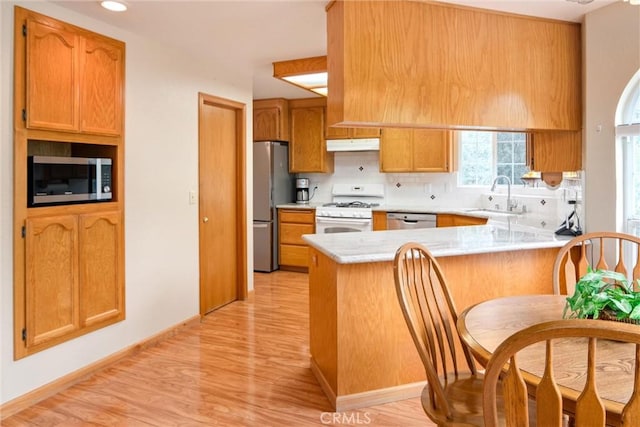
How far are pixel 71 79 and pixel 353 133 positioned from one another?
3.67 meters

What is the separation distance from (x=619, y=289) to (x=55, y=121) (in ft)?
9.48

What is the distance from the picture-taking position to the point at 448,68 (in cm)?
271

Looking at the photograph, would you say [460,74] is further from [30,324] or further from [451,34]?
[30,324]

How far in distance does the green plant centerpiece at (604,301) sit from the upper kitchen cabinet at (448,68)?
1.49 metres

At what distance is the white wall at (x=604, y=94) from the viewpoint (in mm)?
2691

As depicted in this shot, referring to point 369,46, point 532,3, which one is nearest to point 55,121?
point 369,46

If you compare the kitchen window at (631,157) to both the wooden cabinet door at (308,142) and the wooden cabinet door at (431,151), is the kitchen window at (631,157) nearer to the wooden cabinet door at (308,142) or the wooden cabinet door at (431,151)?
the wooden cabinet door at (431,151)

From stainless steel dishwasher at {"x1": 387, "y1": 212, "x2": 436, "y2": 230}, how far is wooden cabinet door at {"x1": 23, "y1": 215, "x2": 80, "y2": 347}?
135 inches

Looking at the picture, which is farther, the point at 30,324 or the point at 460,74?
the point at 460,74

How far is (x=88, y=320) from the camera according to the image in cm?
278

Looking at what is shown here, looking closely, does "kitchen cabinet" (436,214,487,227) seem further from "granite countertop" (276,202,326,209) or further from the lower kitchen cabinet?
the lower kitchen cabinet

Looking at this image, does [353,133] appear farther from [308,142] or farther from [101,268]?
[101,268]

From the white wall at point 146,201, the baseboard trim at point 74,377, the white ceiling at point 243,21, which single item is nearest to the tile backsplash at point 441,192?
the white ceiling at point 243,21
